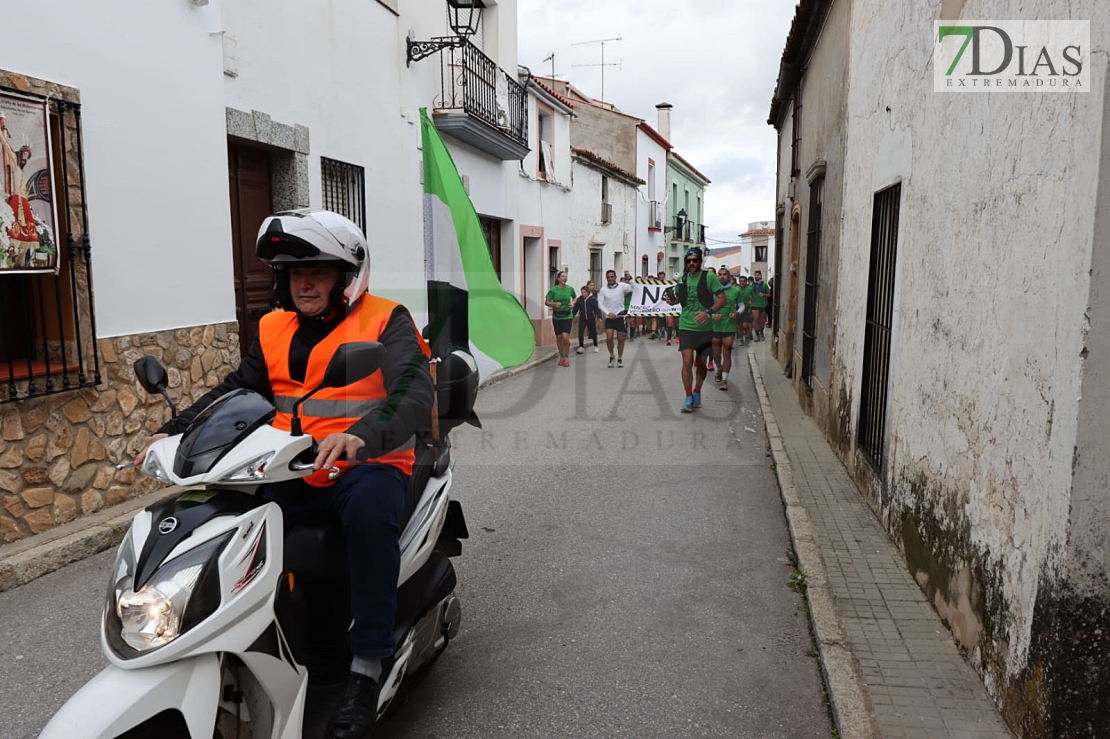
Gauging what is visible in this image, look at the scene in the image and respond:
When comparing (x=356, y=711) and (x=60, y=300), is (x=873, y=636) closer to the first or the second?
(x=356, y=711)

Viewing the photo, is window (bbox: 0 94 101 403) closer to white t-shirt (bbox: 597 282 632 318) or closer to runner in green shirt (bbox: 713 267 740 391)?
runner in green shirt (bbox: 713 267 740 391)

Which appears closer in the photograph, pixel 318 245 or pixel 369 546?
pixel 369 546

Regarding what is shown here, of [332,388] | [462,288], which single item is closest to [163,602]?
[332,388]

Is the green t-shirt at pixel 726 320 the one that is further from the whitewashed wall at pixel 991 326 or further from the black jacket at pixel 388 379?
the black jacket at pixel 388 379

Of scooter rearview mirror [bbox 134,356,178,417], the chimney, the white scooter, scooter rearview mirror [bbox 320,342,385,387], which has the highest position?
the chimney

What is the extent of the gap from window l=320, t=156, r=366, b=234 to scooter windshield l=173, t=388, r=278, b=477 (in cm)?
712

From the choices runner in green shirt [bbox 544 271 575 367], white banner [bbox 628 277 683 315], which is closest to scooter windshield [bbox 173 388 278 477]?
runner in green shirt [bbox 544 271 575 367]

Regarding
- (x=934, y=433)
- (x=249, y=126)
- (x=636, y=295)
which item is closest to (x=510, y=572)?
(x=934, y=433)

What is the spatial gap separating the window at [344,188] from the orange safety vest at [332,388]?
6466 mm

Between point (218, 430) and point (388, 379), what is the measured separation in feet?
2.35

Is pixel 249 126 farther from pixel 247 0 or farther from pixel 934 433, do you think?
pixel 934 433

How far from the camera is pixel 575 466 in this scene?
24.2 feet

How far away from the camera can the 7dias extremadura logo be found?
105 inches

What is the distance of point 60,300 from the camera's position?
558 centimetres
